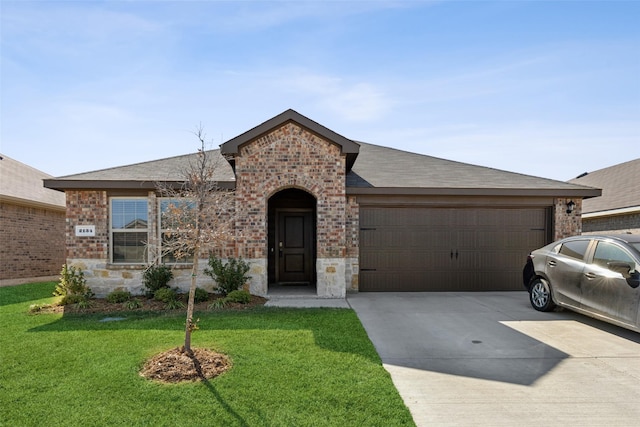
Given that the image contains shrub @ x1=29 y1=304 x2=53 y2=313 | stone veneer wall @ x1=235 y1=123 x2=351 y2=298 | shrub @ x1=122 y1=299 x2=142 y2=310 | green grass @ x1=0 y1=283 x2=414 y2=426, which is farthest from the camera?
stone veneer wall @ x1=235 y1=123 x2=351 y2=298

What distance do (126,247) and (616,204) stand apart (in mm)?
16810

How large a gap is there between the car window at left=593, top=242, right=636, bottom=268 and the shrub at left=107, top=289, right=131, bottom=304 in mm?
9783

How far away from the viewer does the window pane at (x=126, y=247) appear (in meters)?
9.25

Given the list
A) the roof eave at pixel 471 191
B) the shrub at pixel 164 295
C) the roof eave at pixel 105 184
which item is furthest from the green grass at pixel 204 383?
the roof eave at pixel 471 191

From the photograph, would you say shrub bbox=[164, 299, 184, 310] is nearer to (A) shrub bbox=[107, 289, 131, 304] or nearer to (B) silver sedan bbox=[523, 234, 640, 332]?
(A) shrub bbox=[107, 289, 131, 304]

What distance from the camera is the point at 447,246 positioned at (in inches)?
395

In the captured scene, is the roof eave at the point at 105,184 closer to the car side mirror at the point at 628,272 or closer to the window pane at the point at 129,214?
the window pane at the point at 129,214

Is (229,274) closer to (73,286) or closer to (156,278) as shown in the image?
(156,278)

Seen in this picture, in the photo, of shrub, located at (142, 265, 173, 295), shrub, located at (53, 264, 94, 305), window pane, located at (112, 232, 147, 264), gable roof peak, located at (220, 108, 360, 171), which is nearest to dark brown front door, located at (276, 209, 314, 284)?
gable roof peak, located at (220, 108, 360, 171)

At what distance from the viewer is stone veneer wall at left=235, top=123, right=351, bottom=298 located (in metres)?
8.95

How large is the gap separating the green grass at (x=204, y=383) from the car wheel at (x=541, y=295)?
415cm

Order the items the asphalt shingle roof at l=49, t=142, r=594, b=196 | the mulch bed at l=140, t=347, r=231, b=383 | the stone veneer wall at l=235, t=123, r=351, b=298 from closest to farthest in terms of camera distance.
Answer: the mulch bed at l=140, t=347, r=231, b=383, the stone veneer wall at l=235, t=123, r=351, b=298, the asphalt shingle roof at l=49, t=142, r=594, b=196

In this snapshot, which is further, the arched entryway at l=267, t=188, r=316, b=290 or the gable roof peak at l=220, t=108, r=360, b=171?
the arched entryway at l=267, t=188, r=316, b=290

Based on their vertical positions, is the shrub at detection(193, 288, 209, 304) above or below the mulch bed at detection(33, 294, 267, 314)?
above
